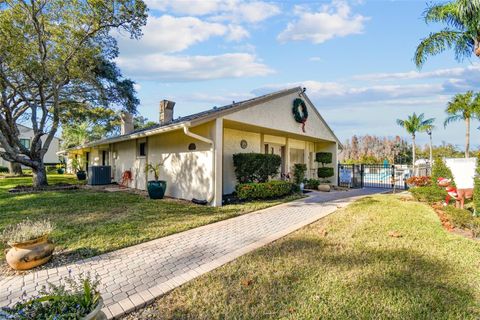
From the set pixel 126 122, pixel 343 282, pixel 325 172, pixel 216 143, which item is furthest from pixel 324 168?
pixel 126 122

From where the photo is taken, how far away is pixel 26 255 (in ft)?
12.2

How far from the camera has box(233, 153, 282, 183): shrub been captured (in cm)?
981

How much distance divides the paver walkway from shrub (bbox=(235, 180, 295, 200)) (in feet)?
9.10

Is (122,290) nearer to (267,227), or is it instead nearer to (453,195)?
(267,227)

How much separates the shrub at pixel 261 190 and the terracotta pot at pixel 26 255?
6.25 m

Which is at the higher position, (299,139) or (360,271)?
(299,139)

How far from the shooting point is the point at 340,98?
83.6 feet

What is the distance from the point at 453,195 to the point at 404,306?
6.64m

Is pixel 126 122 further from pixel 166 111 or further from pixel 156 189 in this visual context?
pixel 156 189

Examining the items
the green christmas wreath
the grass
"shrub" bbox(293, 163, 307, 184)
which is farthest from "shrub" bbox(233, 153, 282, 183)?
the green christmas wreath

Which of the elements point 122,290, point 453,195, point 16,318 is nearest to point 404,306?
point 122,290

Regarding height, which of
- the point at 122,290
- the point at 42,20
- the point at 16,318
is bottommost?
the point at 122,290

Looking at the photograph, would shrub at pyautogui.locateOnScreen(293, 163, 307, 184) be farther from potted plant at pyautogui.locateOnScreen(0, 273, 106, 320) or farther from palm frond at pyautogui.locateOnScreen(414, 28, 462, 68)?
potted plant at pyautogui.locateOnScreen(0, 273, 106, 320)

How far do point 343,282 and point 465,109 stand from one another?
24813 millimetres
